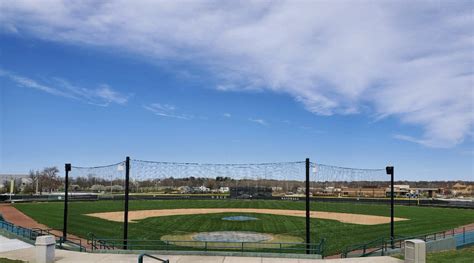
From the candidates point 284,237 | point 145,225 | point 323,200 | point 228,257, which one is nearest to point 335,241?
point 284,237

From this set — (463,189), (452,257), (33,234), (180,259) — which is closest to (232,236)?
(33,234)

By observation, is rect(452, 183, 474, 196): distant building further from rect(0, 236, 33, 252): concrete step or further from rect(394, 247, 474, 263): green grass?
rect(0, 236, 33, 252): concrete step

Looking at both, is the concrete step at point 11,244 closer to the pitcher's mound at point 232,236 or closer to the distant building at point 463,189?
the pitcher's mound at point 232,236

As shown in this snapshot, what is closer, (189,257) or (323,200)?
(189,257)

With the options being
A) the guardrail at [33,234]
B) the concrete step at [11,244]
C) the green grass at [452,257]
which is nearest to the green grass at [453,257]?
the green grass at [452,257]

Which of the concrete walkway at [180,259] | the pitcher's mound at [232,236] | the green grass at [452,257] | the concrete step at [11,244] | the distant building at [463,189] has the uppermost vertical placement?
the green grass at [452,257]

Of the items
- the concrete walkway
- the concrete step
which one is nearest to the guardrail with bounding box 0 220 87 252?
the concrete step

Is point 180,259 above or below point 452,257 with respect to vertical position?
below

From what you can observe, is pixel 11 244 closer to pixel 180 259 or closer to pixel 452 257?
pixel 180 259

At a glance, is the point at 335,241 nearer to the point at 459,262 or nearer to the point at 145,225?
the point at 459,262

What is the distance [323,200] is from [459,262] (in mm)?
57222

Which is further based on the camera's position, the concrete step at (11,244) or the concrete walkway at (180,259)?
the concrete step at (11,244)

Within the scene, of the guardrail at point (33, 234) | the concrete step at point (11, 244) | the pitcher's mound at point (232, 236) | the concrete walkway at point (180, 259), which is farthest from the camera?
the pitcher's mound at point (232, 236)

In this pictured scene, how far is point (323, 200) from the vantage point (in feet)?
241
